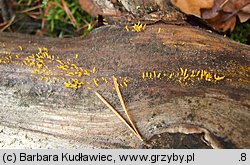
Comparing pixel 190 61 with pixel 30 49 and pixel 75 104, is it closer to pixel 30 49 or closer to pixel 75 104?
pixel 75 104

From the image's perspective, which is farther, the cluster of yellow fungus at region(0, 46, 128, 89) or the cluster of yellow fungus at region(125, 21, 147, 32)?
the cluster of yellow fungus at region(125, 21, 147, 32)

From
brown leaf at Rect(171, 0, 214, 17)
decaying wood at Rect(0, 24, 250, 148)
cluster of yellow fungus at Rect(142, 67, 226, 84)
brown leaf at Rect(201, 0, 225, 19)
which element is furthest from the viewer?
brown leaf at Rect(201, 0, 225, 19)

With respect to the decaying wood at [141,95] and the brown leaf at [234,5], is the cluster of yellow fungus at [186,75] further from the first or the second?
the brown leaf at [234,5]

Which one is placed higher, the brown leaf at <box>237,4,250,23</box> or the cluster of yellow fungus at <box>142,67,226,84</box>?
the brown leaf at <box>237,4,250,23</box>

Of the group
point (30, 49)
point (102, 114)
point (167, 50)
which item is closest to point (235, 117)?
point (167, 50)

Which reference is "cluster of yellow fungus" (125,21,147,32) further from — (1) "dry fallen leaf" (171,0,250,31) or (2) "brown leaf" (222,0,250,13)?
(2) "brown leaf" (222,0,250,13)

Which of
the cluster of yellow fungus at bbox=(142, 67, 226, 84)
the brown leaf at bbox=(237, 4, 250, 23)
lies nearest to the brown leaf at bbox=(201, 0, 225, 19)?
the brown leaf at bbox=(237, 4, 250, 23)

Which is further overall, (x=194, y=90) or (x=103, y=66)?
(x=103, y=66)
